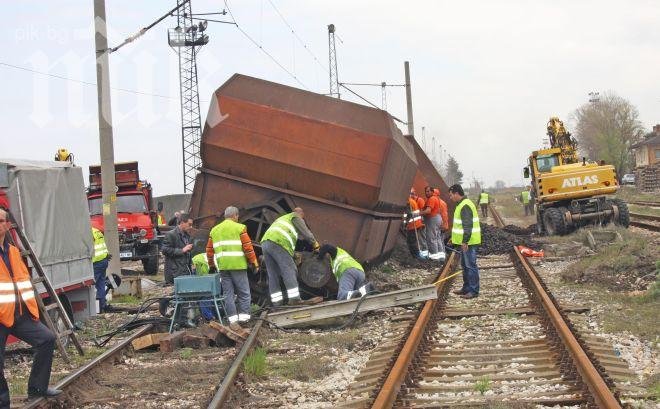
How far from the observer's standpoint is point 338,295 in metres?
11.6

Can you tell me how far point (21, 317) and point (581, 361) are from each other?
462 cm

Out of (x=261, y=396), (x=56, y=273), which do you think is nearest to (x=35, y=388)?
(x=261, y=396)

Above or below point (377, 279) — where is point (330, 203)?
above

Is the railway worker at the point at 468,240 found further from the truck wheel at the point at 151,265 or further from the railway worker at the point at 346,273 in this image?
the truck wheel at the point at 151,265

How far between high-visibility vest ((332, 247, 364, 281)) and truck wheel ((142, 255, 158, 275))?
1182 centimetres

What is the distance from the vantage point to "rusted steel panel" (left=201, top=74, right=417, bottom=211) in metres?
12.4

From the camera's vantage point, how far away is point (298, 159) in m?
12.6

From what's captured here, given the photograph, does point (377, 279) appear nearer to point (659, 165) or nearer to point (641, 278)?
point (641, 278)

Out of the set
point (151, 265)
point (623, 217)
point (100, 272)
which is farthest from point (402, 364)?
point (623, 217)

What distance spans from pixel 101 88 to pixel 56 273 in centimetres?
613

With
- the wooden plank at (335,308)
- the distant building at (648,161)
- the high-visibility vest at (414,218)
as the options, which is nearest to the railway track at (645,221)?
the high-visibility vest at (414,218)

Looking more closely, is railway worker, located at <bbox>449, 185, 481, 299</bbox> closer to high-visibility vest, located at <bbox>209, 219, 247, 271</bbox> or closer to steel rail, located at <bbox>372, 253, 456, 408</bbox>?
steel rail, located at <bbox>372, 253, 456, 408</bbox>

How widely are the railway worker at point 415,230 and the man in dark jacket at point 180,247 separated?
6808mm

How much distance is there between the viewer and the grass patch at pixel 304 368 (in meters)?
7.68
